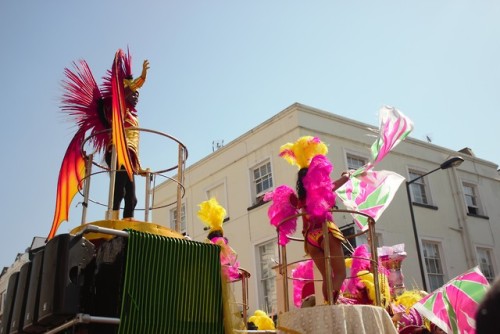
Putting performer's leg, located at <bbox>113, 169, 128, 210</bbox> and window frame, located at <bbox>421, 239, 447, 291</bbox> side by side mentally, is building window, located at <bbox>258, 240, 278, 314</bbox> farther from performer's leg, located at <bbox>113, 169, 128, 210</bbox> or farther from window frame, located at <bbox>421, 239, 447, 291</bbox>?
performer's leg, located at <bbox>113, 169, 128, 210</bbox>

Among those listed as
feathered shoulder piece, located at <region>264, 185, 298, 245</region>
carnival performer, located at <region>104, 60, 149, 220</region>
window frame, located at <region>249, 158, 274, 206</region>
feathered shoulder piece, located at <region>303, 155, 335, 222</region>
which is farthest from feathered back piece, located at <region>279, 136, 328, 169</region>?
window frame, located at <region>249, 158, 274, 206</region>

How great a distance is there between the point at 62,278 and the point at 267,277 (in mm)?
12105

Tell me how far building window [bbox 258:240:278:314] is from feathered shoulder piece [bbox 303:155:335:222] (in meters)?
9.76

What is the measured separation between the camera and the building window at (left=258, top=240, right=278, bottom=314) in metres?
14.9

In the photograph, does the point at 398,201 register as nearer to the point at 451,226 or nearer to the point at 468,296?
the point at 451,226

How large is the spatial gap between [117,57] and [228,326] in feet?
10.1

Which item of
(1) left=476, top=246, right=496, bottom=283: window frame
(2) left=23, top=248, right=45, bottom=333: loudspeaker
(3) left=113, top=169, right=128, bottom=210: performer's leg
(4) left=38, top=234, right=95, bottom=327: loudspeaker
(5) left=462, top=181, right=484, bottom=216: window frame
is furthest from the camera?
(5) left=462, top=181, right=484, bottom=216: window frame

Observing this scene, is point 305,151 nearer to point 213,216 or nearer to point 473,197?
point 213,216

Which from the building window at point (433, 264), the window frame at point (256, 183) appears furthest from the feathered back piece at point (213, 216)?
the building window at point (433, 264)

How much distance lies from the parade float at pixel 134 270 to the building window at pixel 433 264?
11.2 m

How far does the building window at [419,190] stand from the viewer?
59.0 ft

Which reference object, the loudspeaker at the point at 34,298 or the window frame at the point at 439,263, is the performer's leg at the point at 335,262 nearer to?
the loudspeaker at the point at 34,298

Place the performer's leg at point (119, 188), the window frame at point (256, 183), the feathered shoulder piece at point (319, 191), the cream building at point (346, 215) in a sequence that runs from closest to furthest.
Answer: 1. the feathered shoulder piece at point (319, 191)
2. the performer's leg at point (119, 188)
3. the cream building at point (346, 215)
4. the window frame at point (256, 183)

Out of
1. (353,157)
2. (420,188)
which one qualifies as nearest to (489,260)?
(420,188)
